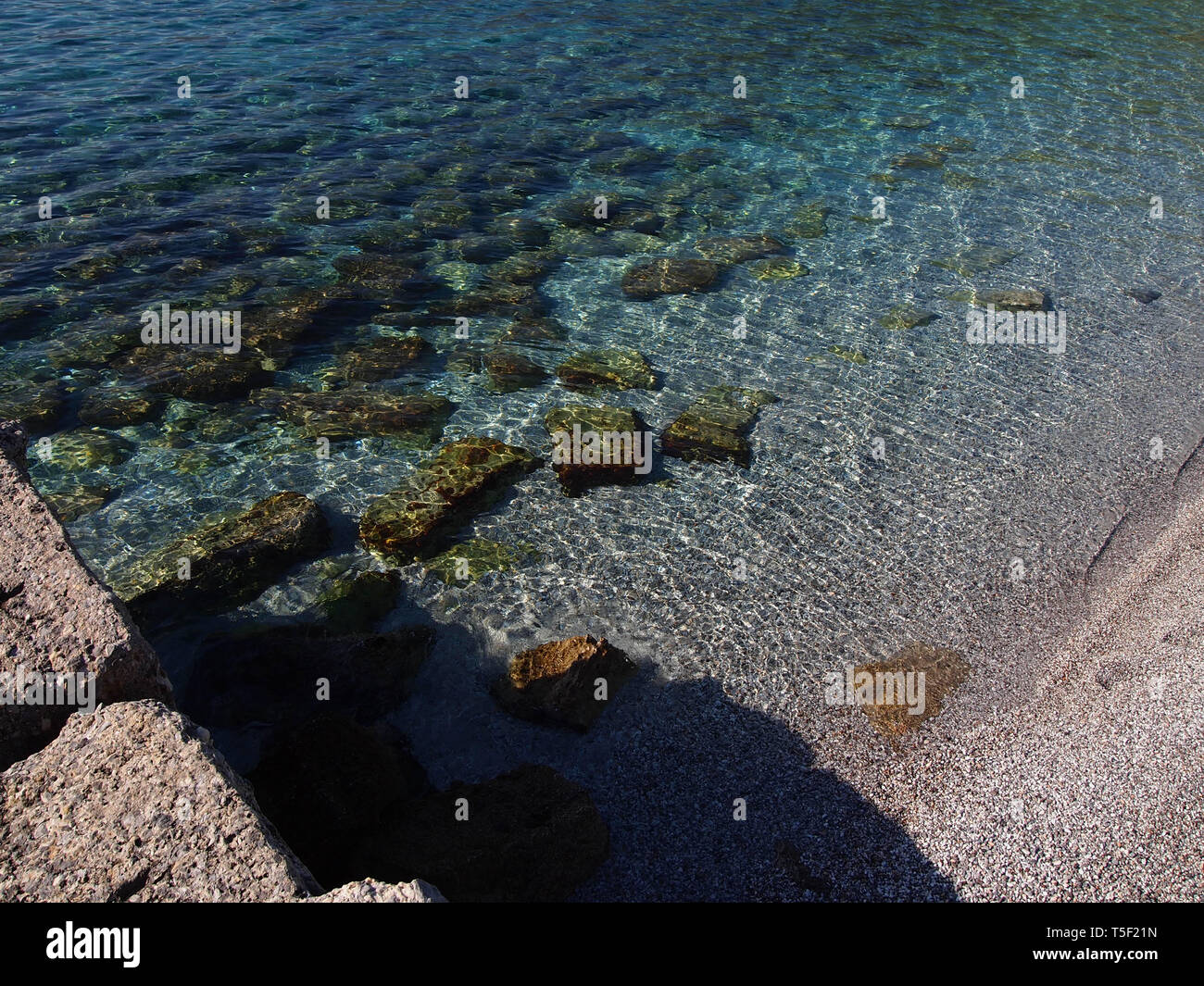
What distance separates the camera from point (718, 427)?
12969mm

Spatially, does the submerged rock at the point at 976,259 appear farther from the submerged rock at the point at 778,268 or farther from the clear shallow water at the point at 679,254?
the submerged rock at the point at 778,268

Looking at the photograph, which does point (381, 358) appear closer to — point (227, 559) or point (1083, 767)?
point (227, 559)

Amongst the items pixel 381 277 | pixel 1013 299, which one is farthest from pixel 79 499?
pixel 1013 299

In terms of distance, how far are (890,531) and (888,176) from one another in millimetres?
13565

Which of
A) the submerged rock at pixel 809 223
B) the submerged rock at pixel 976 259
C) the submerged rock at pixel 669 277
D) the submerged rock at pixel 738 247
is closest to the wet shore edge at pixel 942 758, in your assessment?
the submerged rock at pixel 976 259

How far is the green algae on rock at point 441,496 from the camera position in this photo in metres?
10.7

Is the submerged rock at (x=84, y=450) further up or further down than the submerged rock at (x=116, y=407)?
further down

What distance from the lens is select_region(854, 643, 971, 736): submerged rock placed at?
905cm

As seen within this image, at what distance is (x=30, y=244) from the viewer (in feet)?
53.6

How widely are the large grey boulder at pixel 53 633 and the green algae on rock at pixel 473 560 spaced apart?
4.09 m

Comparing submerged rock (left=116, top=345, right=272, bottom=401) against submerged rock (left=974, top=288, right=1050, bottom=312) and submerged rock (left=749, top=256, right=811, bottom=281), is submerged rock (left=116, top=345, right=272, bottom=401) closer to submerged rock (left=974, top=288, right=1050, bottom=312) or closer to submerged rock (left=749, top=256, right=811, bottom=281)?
submerged rock (left=749, top=256, right=811, bottom=281)

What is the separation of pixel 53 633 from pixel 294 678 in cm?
281

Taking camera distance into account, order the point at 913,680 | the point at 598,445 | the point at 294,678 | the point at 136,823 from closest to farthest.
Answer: the point at 136,823 < the point at 294,678 < the point at 913,680 < the point at 598,445
